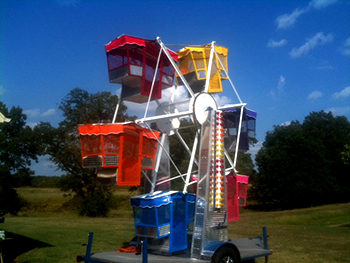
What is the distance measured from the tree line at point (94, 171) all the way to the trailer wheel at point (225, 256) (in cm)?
1833

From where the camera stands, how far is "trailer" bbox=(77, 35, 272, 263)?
789cm

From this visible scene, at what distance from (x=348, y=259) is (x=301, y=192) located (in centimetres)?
3464

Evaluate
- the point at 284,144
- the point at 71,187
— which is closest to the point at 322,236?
the point at 71,187

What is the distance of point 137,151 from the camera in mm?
9102

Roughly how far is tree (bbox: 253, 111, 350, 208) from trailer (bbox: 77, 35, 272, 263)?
35.0 metres

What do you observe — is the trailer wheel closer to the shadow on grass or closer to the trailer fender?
the trailer fender

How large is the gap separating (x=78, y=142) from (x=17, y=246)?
20.9 meters

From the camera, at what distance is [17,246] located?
1213 centimetres

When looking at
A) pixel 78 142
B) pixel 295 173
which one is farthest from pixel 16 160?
pixel 295 173

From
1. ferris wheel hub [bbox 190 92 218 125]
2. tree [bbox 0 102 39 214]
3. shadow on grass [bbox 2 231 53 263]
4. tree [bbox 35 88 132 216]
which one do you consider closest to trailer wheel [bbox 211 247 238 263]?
ferris wheel hub [bbox 190 92 218 125]

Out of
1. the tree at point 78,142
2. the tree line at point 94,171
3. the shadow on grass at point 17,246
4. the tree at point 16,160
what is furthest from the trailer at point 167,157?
the tree at point 16,160

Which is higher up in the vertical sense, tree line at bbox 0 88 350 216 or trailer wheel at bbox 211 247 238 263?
tree line at bbox 0 88 350 216

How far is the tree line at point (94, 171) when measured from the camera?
1303 inches

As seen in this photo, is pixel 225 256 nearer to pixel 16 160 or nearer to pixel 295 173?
pixel 16 160
